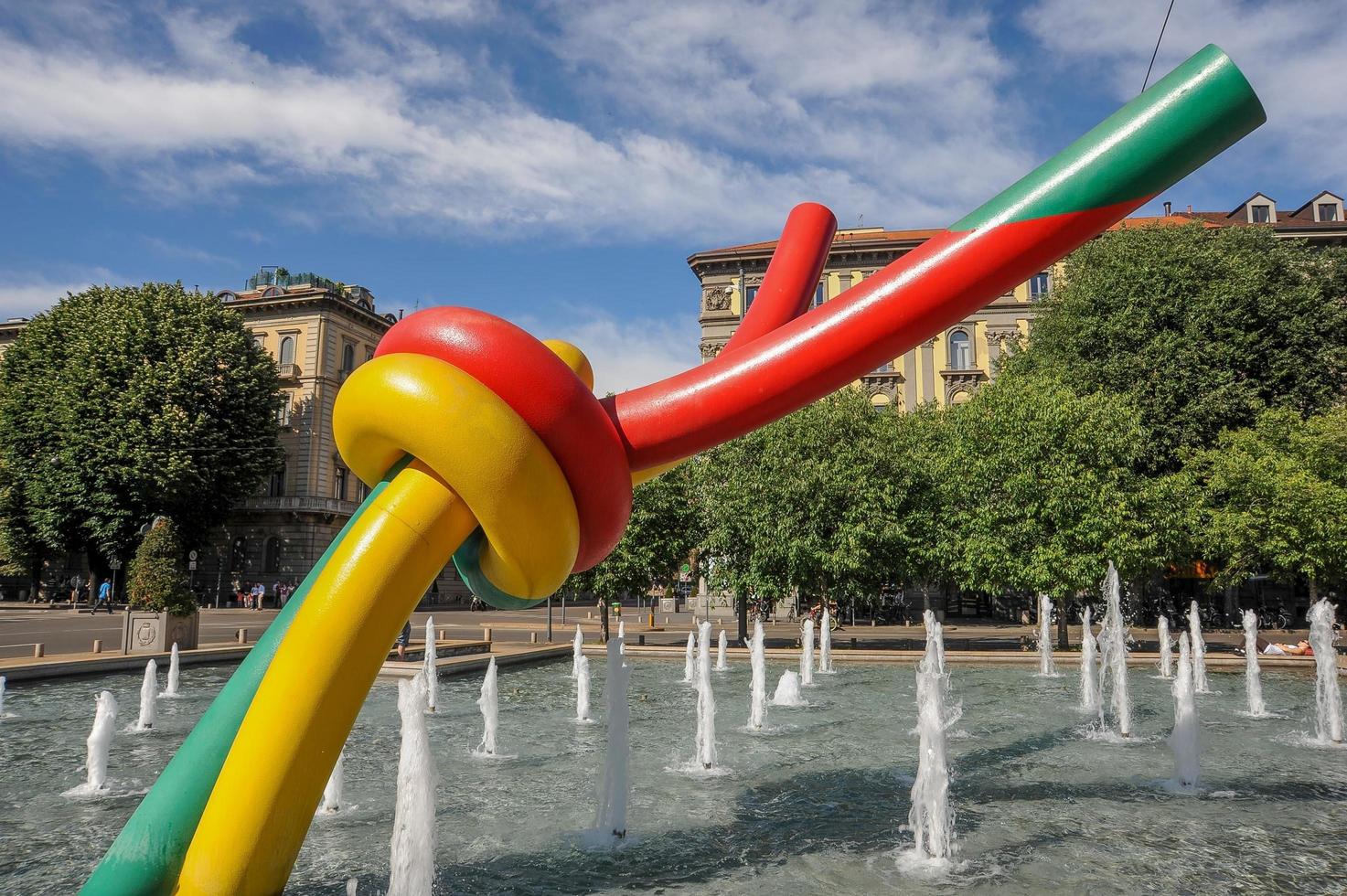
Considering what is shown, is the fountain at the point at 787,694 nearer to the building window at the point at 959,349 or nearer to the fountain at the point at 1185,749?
the fountain at the point at 1185,749

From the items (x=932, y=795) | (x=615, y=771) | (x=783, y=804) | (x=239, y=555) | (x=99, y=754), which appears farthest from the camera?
(x=239, y=555)

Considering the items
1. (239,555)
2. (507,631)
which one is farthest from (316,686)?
(239,555)

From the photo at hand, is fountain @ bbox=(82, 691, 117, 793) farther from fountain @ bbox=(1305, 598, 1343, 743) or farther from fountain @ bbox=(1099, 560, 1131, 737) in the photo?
fountain @ bbox=(1305, 598, 1343, 743)

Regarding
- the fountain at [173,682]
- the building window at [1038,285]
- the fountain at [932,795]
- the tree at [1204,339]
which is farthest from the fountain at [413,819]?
the building window at [1038,285]

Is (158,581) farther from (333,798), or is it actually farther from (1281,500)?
(1281,500)

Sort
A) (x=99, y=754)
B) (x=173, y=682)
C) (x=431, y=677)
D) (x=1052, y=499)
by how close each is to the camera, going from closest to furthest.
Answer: (x=99, y=754), (x=173, y=682), (x=431, y=677), (x=1052, y=499)

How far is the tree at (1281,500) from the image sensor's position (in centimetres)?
2434

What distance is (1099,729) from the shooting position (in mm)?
12727

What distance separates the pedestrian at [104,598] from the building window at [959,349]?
44.4 m

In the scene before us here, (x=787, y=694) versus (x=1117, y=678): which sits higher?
(x=1117, y=678)

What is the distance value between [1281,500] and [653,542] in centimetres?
1696

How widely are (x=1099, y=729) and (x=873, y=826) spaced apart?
21.0 ft

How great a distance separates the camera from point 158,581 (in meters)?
19.6

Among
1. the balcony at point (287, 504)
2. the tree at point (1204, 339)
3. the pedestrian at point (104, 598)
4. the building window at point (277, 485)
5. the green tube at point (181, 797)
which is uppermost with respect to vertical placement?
the tree at point (1204, 339)
